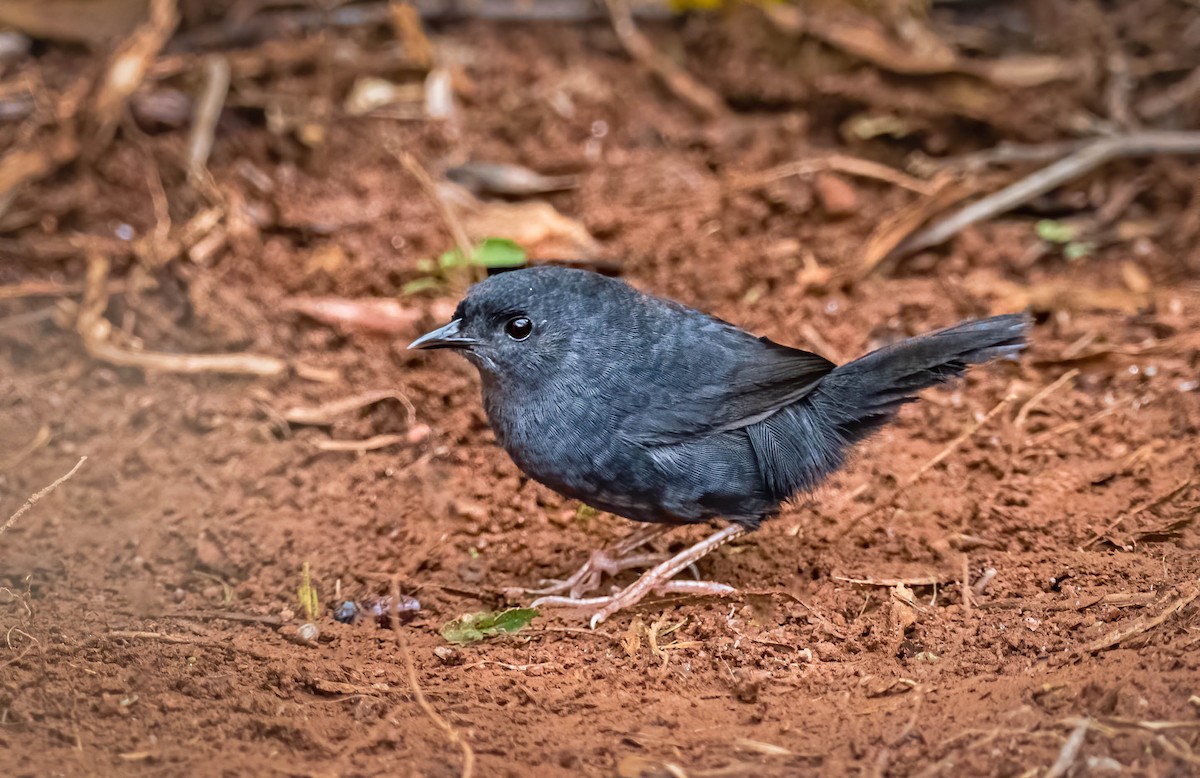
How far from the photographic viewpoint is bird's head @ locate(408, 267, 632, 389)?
405 cm

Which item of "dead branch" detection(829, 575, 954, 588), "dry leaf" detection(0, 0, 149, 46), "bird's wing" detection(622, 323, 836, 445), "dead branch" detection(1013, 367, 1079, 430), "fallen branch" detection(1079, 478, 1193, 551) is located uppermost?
"dry leaf" detection(0, 0, 149, 46)

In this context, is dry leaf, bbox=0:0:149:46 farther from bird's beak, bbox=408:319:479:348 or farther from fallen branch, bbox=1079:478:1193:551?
fallen branch, bbox=1079:478:1193:551

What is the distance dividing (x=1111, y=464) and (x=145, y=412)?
428 cm

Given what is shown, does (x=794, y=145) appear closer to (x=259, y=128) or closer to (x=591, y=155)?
(x=591, y=155)

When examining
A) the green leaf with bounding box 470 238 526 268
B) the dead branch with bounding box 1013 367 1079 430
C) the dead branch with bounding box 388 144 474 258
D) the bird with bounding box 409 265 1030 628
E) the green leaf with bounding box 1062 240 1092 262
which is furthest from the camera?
the green leaf with bounding box 1062 240 1092 262

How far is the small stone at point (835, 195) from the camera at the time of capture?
6176 mm

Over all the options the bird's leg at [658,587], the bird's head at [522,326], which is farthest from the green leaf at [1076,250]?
the bird's head at [522,326]

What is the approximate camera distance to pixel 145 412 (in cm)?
493

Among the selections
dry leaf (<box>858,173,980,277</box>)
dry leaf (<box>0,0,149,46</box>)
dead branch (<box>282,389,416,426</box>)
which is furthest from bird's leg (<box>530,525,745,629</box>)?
dry leaf (<box>0,0,149,46</box>)

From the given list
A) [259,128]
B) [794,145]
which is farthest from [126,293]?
[794,145]

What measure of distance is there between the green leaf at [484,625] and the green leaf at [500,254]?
2.01 metres

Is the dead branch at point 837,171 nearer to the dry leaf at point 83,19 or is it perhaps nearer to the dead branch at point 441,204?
the dead branch at point 441,204

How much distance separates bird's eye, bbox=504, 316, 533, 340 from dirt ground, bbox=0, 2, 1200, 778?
873mm

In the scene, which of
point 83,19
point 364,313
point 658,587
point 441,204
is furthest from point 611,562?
point 83,19
